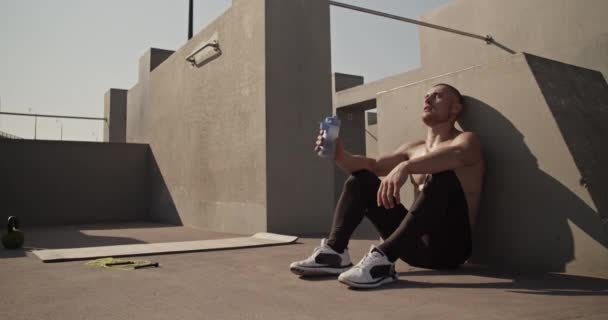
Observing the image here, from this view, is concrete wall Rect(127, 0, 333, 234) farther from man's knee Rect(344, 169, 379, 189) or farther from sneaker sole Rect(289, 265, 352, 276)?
man's knee Rect(344, 169, 379, 189)

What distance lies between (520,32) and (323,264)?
5627 mm

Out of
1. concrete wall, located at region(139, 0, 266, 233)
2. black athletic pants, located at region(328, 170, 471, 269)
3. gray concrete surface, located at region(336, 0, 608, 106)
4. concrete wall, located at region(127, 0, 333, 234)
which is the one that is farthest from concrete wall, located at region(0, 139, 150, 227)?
black athletic pants, located at region(328, 170, 471, 269)

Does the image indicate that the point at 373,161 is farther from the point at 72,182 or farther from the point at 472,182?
the point at 72,182

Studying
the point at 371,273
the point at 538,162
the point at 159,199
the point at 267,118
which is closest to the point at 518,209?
the point at 538,162

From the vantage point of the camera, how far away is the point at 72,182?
870 centimetres

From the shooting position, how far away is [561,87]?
2.46 m

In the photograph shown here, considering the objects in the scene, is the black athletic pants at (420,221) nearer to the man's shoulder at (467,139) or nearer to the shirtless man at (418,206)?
the shirtless man at (418,206)

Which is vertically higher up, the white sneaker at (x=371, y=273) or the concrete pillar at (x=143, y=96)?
the concrete pillar at (x=143, y=96)

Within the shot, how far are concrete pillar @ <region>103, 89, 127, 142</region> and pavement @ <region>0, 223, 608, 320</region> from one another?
1168 centimetres

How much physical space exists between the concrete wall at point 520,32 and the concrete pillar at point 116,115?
9.55 m

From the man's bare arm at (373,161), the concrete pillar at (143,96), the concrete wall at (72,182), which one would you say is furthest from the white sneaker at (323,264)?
the concrete pillar at (143,96)

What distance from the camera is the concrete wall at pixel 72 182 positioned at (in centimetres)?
823

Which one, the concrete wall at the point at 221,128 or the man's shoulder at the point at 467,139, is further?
the concrete wall at the point at 221,128

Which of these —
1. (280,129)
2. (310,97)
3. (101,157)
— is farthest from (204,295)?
(101,157)
